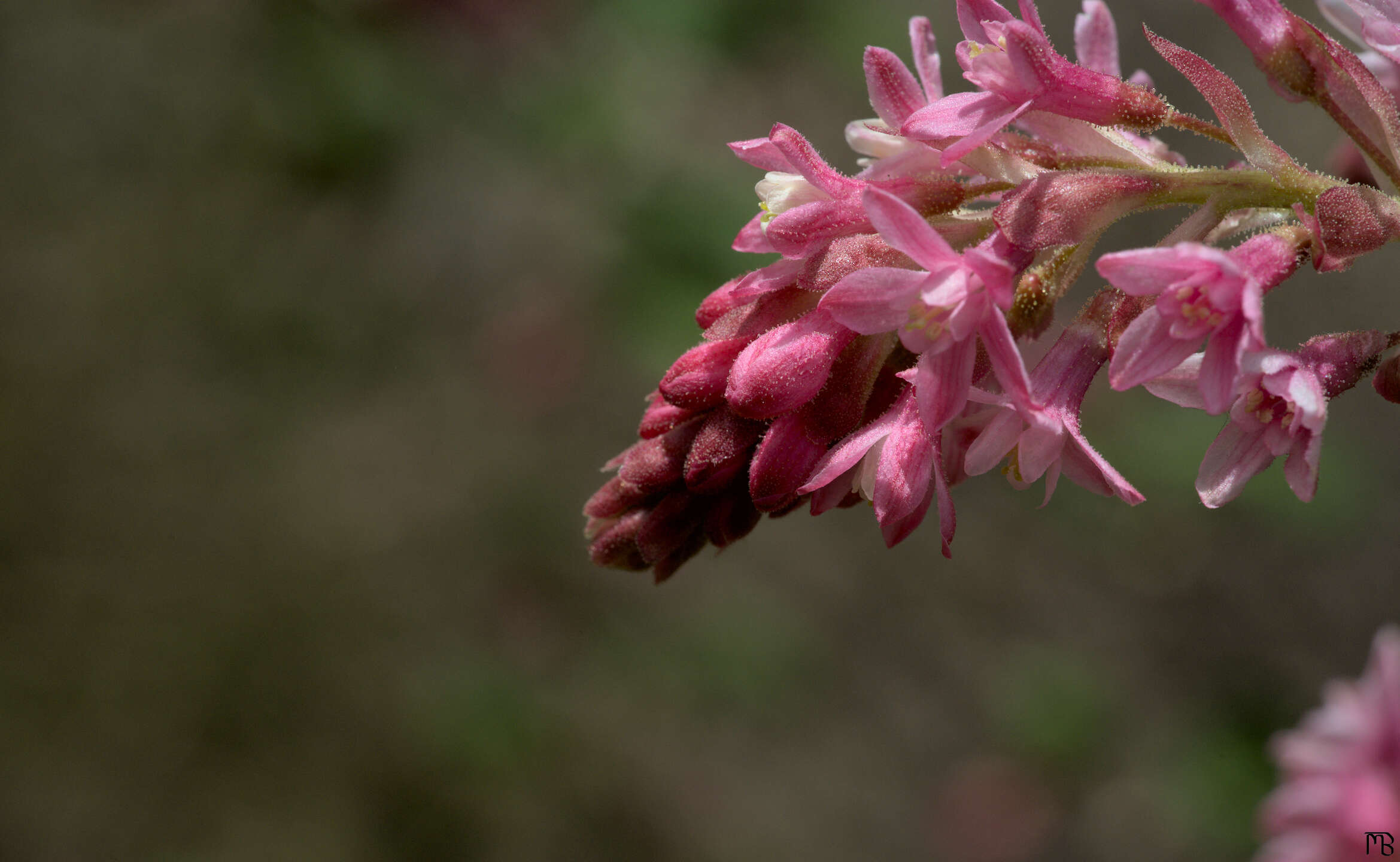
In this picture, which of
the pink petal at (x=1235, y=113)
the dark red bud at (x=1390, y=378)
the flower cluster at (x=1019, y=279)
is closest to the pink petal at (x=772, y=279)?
the flower cluster at (x=1019, y=279)

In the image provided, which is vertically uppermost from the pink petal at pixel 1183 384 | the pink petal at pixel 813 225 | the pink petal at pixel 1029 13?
the pink petal at pixel 1029 13

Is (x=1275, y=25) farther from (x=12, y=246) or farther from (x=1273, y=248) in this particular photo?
(x=12, y=246)

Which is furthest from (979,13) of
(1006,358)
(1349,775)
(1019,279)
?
(1349,775)

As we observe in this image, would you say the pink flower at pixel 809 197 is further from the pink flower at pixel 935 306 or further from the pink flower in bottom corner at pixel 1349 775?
the pink flower in bottom corner at pixel 1349 775

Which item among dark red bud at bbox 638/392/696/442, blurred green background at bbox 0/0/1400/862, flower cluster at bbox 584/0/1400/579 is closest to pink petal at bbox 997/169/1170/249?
flower cluster at bbox 584/0/1400/579

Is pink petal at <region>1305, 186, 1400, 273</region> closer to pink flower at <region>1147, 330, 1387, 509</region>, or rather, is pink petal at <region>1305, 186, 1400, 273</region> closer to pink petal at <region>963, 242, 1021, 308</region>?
pink flower at <region>1147, 330, 1387, 509</region>

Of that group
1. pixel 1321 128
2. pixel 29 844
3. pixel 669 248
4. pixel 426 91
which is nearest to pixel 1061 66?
pixel 669 248
